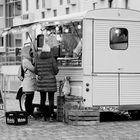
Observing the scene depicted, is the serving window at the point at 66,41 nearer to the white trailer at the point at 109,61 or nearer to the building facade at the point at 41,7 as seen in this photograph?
the white trailer at the point at 109,61

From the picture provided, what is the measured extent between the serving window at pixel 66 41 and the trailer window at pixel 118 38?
0.81 meters

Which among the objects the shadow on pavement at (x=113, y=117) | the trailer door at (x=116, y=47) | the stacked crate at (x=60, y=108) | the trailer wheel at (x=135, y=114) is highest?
the trailer door at (x=116, y=47)

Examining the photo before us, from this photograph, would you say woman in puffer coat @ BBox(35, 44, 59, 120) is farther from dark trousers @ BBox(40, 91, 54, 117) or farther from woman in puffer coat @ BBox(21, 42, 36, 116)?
woman in puffer coat @ BBox(21, 42, 36, 116)

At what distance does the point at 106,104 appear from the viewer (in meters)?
15.8

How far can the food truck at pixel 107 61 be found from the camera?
Result: 1554 cm

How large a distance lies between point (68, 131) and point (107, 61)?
2.50 meters

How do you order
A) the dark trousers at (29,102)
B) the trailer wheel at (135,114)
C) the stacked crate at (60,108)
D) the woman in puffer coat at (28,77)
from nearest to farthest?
the stacked crate at (60,108)
the woman in puffer coat at (28,77)
the dark trousers at (29,102)
the trailer wheel at (135,114)

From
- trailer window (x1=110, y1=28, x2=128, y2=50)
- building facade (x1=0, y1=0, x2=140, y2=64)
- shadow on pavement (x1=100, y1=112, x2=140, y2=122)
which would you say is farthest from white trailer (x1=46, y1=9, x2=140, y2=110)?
building facade (x1=0, y1=0, x2=140, y2=64)

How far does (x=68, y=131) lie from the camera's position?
13898 mm

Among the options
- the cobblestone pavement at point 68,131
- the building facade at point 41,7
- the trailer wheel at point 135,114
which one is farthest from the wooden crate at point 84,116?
the building facade at point 41,7

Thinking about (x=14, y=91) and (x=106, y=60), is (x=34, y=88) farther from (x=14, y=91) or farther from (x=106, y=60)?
(x=14, y=91)

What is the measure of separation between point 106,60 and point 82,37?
77 cm

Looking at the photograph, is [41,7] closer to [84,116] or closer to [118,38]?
[118,38]

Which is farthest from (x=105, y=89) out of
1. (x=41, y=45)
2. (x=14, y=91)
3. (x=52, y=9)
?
(x=52, y=9)
